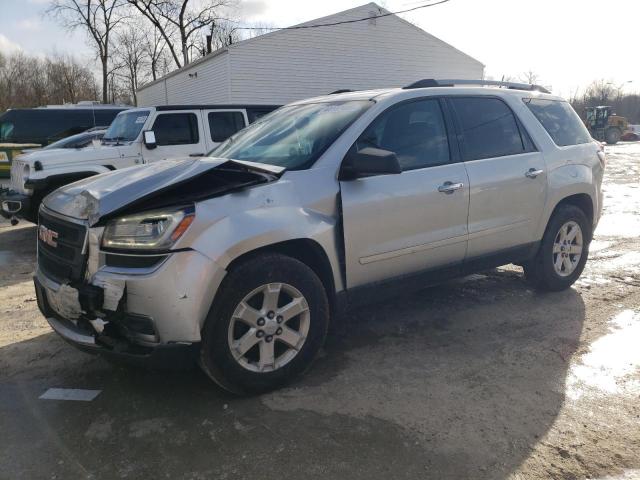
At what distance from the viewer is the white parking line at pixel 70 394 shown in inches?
120

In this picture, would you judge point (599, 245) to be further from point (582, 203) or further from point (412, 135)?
point (412, 135)

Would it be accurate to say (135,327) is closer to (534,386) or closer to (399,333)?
(399,333)

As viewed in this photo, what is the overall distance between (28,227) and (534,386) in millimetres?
8894

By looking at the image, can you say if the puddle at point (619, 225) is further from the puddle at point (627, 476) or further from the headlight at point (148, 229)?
the headlight at point (148, 229)

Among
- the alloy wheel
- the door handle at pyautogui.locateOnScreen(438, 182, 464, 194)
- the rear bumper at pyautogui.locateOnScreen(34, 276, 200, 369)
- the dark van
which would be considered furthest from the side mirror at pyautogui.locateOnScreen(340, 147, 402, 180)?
the dark van

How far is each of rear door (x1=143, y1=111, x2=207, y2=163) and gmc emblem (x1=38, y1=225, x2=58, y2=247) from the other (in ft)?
15.7

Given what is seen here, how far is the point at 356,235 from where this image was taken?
10.8 ft

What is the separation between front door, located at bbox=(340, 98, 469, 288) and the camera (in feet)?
10.9

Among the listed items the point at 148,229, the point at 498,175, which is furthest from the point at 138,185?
the point at 498,175

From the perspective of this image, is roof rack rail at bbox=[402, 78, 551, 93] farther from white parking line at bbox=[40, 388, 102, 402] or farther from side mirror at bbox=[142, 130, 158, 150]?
side mirror at bbox=[142, 130, 158, 150]

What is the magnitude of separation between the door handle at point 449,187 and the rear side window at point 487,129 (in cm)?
29

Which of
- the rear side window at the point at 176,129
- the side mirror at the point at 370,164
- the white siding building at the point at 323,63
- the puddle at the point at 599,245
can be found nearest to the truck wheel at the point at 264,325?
the side mirror at the point at 370,164

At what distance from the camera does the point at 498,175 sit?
4.04 meters

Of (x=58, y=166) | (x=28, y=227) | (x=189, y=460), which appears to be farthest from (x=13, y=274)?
(x=189, y=460)
